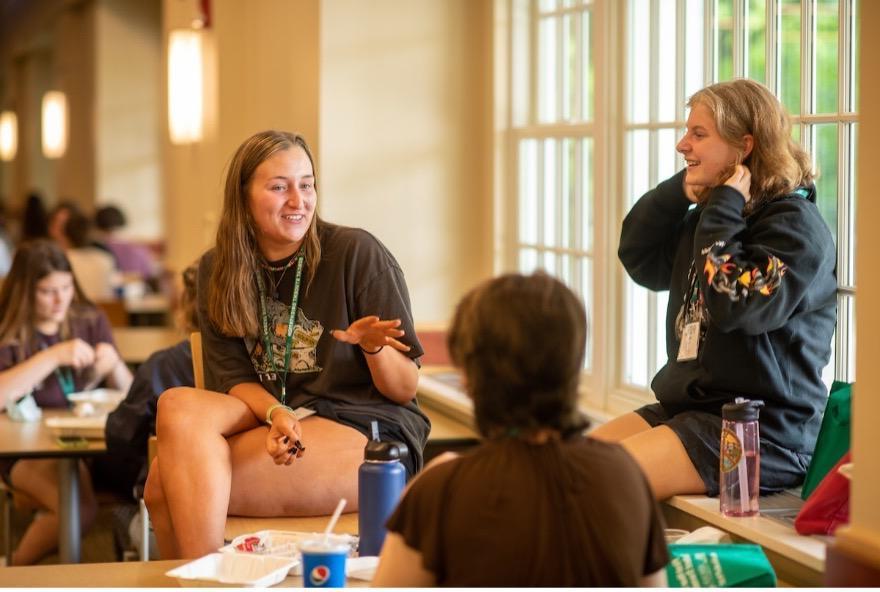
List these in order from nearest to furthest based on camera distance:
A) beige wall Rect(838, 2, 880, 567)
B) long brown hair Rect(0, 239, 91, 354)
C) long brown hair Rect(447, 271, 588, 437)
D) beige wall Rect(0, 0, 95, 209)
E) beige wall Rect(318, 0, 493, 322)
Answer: long brown hair Rect(447, 271, 588, 437) < beige wall Rect(838, 2, 880, 567) < long brown hair Rect(0, 239, 91, 354) < beige wall Rect(318, 0, 493, 322) < beige wall Rect(0, 0, 95, 209)

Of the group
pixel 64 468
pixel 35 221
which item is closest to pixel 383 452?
pixel 64 468

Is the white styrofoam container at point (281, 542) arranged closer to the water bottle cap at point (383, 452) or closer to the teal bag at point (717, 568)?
the water bottle cap at point (383, 452)

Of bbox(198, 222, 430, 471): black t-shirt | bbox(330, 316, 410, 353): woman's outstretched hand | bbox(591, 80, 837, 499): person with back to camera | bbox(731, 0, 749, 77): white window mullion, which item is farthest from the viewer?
bbox(731, 0, 749, 77): white window mullion

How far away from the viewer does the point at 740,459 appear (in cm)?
273

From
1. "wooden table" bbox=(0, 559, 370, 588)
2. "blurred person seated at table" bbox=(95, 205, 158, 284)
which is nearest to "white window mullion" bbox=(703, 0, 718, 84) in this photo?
"wooden table" bbox=(0, 559, 370, 588)

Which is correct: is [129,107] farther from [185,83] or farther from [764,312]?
[764,312]

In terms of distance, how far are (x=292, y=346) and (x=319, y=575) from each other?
1106 mm

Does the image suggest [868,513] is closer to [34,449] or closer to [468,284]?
[34,449]

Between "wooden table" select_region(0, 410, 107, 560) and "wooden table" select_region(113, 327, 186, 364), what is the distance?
53.3 inches

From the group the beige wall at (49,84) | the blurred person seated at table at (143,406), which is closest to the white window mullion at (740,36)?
the blurred person seated at table at (143,406)

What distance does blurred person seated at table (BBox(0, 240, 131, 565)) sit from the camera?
4.14m

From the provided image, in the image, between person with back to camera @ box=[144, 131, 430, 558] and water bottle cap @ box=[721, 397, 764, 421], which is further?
person with back to camera @ box=[144, 131, 430, 558]

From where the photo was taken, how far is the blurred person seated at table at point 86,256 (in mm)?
7738

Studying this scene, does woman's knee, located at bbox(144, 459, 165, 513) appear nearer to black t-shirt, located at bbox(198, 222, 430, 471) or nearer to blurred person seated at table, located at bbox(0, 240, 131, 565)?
black t-shirt, located at bbox(198, 222, 430, 471)
